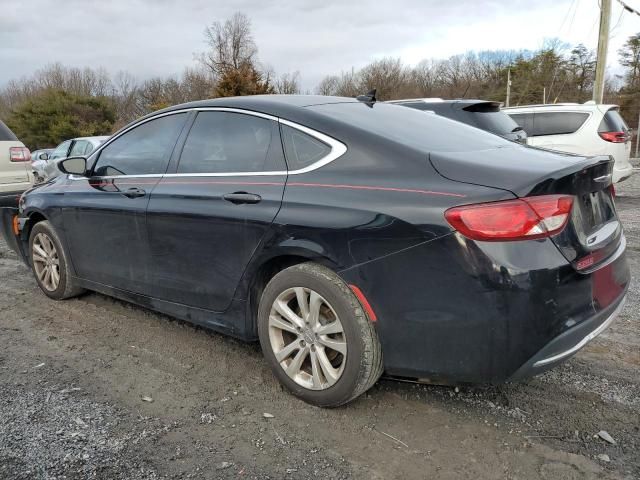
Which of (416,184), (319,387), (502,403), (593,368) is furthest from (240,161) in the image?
(593,368)

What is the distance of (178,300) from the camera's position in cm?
333

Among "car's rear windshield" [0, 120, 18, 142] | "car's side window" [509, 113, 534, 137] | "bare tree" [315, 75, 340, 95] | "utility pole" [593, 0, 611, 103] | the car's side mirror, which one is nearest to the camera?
the car's side mirror

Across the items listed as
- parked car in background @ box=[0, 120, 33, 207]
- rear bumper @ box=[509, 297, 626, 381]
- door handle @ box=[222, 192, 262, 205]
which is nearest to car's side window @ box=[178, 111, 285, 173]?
door handle @ box=[222, 192, 262, 205]

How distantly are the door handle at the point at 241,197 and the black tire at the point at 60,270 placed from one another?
2040 mm

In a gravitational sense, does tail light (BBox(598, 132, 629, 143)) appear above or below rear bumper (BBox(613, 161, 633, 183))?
above

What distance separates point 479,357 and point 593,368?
1303 mm

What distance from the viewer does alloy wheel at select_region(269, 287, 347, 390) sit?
8.48 feet

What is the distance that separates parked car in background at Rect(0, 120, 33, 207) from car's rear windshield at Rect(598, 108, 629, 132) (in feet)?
30.6

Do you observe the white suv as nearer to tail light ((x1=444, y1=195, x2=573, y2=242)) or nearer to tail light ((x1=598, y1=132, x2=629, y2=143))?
tail light ((x1=598, y1=132, x2=629, y2=143))

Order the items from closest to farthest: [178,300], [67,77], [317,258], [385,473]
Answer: [385,473] < [317,258] < [178,300] < [67,77]

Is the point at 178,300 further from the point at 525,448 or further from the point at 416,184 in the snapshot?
the point at 525,448

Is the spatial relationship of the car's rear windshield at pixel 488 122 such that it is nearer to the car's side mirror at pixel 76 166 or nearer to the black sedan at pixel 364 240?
the black sedan at pixel 364 240

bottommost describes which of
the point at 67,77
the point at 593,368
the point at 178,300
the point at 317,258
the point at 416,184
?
the point at 593,368

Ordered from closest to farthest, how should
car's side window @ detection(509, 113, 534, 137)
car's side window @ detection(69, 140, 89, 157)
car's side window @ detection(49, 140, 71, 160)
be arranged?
car's side window @ detection(509, 113, 534, 137), car's side window @ detection(69, 140, 89, 157), car's side window @ detection(49, 140, 71, 160)
